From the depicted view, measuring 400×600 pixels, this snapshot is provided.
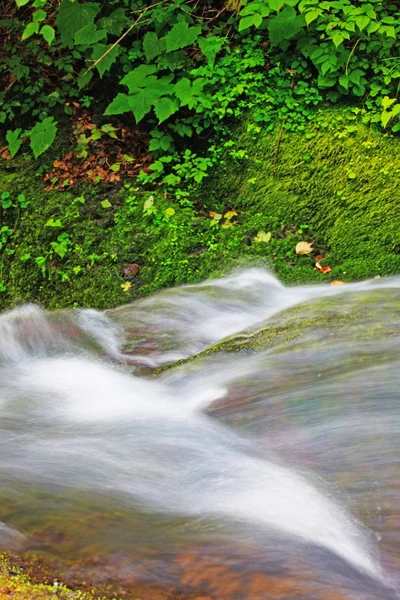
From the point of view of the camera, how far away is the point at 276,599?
1.70 m

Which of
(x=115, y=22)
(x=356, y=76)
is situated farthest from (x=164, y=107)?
(x=356, y=76)

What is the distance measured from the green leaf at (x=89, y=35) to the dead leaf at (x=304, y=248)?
2.52 meters

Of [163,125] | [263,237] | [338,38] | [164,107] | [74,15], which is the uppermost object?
[74,15]

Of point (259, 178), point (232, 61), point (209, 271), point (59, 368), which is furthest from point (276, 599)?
point (232, 61)

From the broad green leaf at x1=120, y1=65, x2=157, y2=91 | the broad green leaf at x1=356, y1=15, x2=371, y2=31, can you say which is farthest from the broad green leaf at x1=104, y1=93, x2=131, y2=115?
the broad green leaf at x1=356, y1=15, x2=371, y2=31

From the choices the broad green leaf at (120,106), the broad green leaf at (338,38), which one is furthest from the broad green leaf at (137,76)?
the broad green leaf at (338,38)

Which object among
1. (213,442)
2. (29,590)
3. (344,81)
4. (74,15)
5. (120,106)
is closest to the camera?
(29,590)

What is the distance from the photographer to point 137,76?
5.49 metres

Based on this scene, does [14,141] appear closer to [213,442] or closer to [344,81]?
[344,81]

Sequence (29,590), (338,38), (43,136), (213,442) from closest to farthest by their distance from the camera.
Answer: (29,590) → (213,442) → (338,38) → (43,136)

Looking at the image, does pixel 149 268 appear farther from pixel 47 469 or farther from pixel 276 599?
pixel 276 599

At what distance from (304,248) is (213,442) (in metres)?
2.69

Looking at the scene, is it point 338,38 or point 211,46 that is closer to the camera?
point 338,38

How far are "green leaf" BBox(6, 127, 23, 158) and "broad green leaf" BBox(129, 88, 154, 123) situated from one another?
1274mm
